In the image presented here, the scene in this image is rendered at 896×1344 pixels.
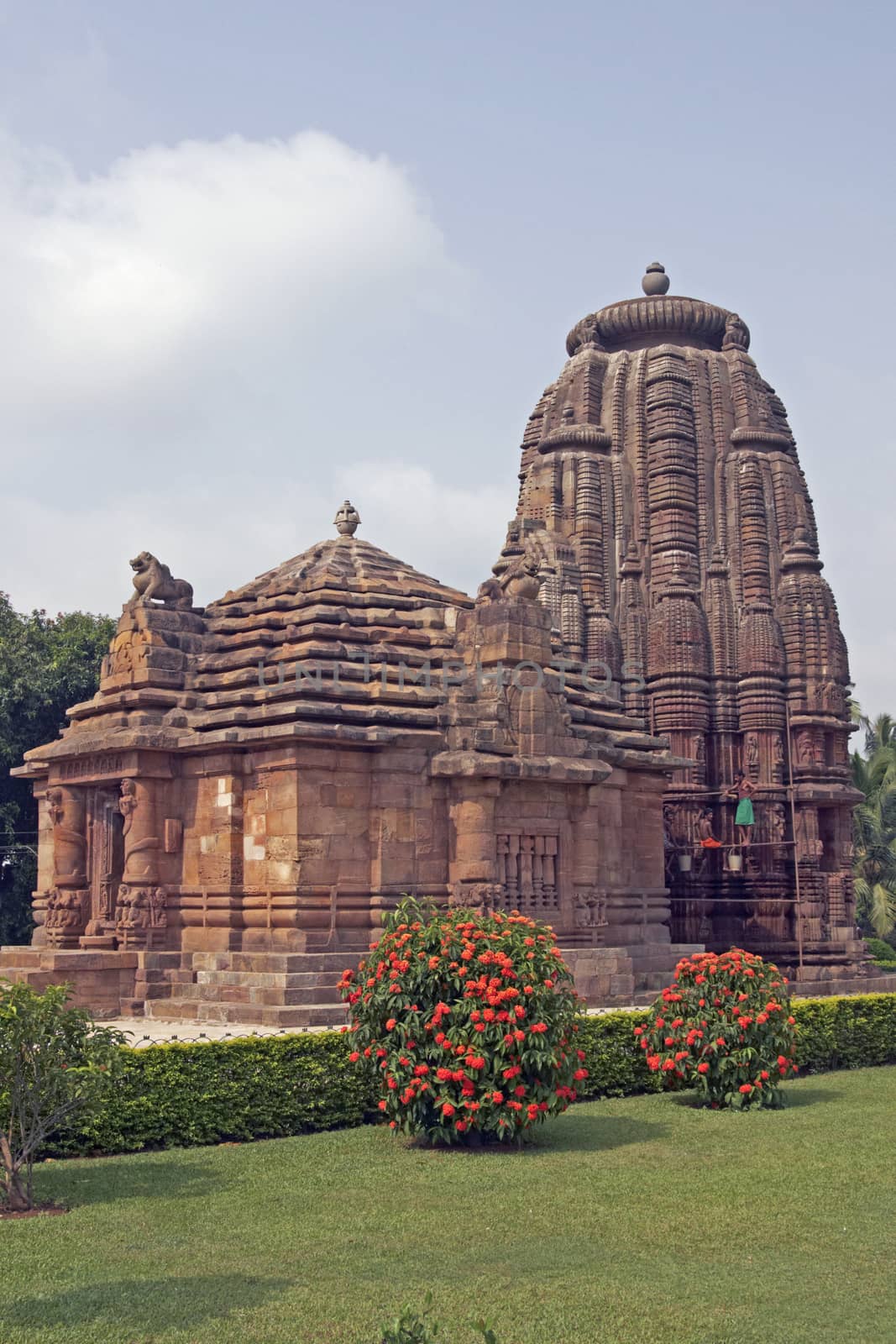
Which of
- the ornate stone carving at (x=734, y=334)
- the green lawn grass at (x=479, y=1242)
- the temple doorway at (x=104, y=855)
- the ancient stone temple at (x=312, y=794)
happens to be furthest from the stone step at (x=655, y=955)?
the ornate stone carving at (x=734, y=334)

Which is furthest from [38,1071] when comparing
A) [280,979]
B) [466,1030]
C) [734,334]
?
[734,334]

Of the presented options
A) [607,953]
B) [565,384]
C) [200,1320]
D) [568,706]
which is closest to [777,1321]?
[200,1320]

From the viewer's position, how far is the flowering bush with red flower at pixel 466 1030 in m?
11.9

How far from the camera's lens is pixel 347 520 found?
24.8 meters

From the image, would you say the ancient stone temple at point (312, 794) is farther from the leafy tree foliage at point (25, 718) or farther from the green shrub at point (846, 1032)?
the leafy tree foliage at point (25, 718)

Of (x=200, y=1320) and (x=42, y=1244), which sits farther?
(x=42, y=1244)

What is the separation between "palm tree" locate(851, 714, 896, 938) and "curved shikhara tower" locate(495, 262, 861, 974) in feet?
36.1

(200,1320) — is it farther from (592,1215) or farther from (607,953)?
(607,953)

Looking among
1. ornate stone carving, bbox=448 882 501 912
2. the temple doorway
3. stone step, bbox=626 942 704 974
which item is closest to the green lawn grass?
ornate stone carving, bbox=448 882 501 912

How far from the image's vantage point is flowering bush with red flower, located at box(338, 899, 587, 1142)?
11.9m

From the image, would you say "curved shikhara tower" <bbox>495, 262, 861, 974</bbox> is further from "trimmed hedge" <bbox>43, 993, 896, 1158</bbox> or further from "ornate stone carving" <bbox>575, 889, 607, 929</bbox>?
"trimmed hedge" <bbox>43, 993, 896, 1158</bbox>

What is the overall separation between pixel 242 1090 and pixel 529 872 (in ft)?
27.4

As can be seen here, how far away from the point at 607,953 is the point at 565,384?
16.9 m

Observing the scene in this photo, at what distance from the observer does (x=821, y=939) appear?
1135 inches
